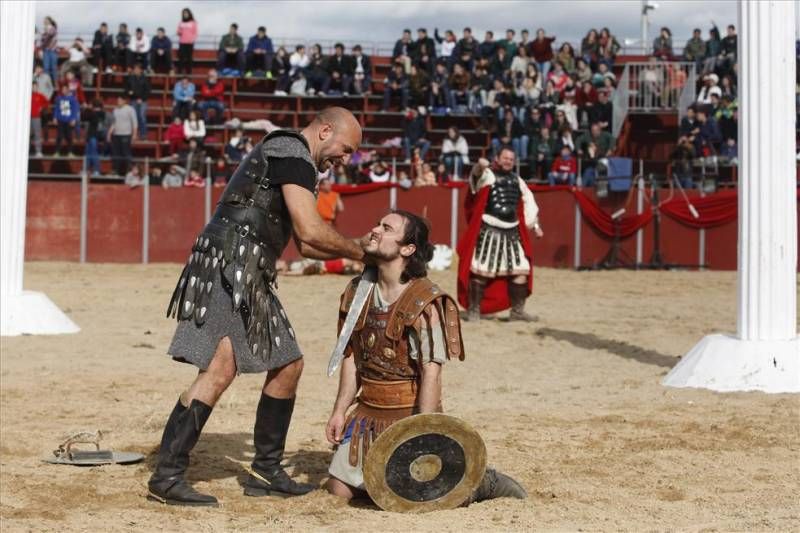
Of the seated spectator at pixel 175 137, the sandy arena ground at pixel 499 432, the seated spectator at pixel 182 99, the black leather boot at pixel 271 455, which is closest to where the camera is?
the sandy arena ground at pixel 499 432

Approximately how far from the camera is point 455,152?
77.2 ft

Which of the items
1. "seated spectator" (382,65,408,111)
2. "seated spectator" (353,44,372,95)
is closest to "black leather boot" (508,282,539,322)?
"seated spectator" (382,65,408,111)

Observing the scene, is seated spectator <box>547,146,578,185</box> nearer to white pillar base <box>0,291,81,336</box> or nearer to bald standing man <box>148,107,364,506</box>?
white pillar base <box>0,291,81,336</box>

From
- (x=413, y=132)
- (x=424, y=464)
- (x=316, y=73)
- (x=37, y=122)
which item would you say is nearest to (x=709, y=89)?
(x=413, y=132)

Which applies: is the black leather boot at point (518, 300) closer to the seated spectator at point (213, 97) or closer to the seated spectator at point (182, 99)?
the seated spectator at point (213, 97)

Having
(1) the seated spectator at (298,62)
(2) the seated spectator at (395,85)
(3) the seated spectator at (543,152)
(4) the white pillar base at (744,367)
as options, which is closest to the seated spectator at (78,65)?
(1) the seated spectator at (298,62)

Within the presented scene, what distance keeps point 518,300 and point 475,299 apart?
44cm

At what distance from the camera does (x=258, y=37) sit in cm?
2692

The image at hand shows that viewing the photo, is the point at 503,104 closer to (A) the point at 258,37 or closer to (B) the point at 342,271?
(A) the point at 258,37

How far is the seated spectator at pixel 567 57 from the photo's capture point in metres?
26.1

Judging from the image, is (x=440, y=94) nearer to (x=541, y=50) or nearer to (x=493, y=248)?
(x=541, y=50)

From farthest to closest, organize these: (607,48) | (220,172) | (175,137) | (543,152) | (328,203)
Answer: (607,48)
(175,137)
(543,152)
(220,172)
(328,203)

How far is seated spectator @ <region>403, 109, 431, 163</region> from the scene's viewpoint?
24616 millimetres

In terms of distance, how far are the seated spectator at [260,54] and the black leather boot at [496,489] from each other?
21884mm
